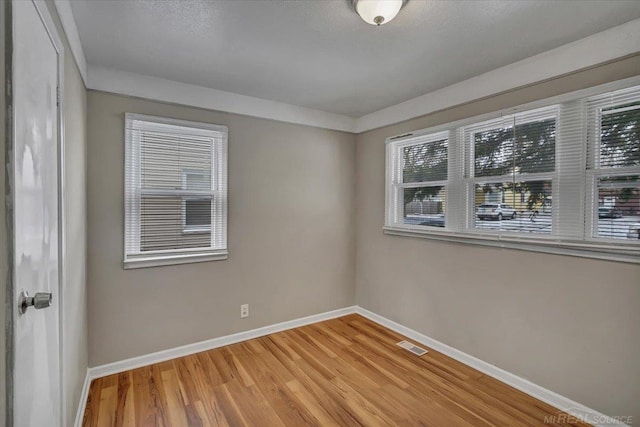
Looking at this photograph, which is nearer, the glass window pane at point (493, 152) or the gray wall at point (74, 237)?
the gray wall at point (74, 237)

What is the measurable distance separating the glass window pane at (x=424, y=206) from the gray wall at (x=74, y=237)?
284cm

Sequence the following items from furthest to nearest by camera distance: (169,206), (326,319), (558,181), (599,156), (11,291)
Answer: (326,319), (169,206), (558,181), (599,156), (11,291)

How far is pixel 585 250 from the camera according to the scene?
2.00 metres

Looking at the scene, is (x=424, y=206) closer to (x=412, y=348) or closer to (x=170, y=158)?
(x=412, y=348)

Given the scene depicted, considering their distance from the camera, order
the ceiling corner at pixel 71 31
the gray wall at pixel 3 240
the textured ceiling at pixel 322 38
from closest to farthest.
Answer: the gray wall at pixel 3 240, the ceiling corner at pixel 71 31, the textured ceiling at pixel 322 38

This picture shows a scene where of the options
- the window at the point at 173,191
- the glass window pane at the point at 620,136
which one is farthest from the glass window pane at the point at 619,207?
the window at the point at 173,191

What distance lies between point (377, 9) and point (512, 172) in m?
1.61

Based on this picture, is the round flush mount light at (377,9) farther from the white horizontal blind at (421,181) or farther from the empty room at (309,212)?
the white horizontal blind at (421,181)

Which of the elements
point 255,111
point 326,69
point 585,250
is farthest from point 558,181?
point 255,111

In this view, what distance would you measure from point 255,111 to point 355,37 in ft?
4.64

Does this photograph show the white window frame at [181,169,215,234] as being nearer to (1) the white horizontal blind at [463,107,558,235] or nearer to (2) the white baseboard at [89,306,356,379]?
(2) the white baseboard at [89,306,356,379]

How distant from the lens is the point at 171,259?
106 inches

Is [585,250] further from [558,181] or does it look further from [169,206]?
[169,206]

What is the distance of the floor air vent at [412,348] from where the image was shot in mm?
2844
